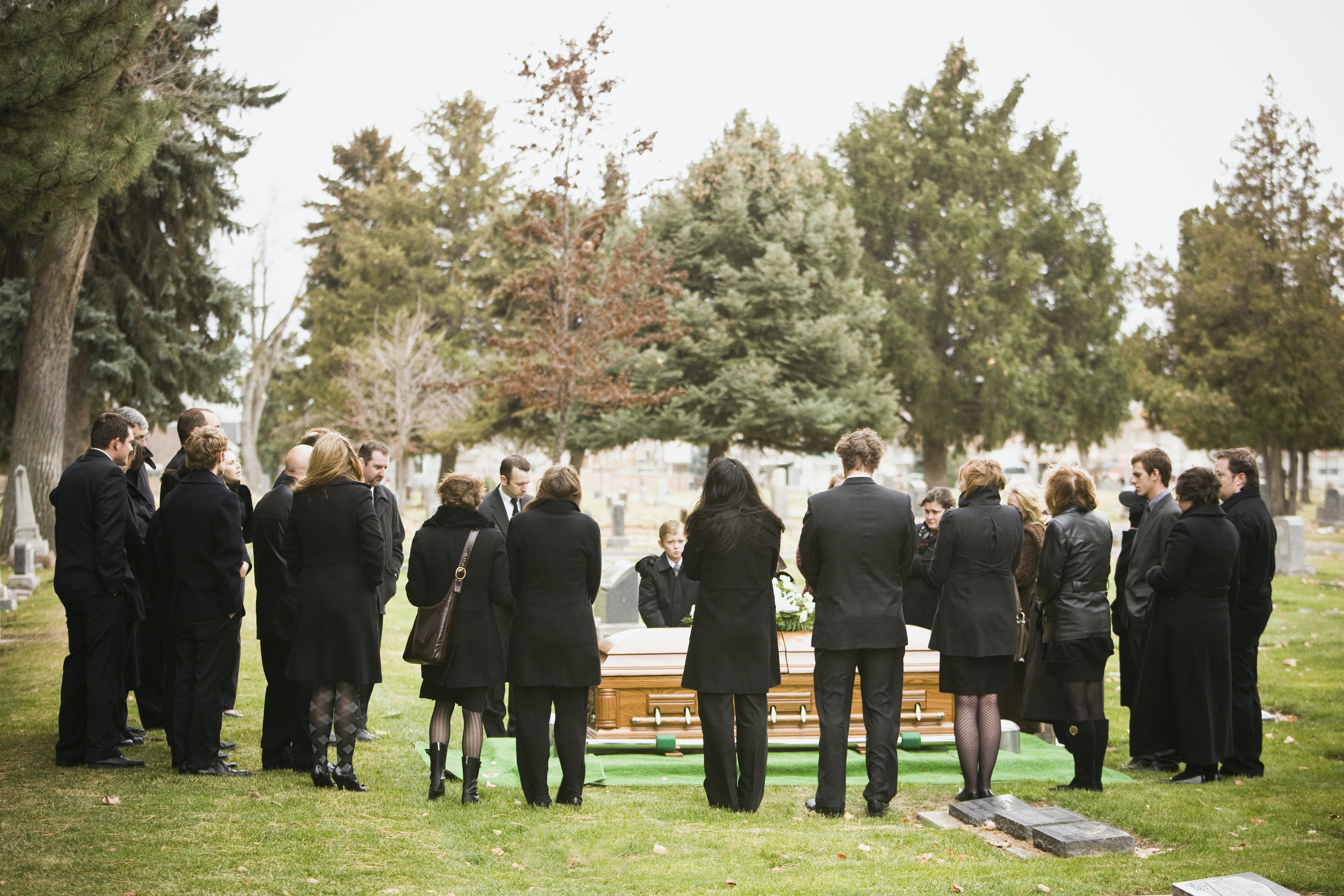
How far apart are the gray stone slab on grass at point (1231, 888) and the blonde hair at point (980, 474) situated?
8.19 ft

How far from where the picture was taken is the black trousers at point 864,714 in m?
5.54

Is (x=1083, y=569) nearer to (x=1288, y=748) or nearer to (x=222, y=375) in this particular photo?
(x=1288, y=748)

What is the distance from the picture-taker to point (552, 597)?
5449 millimetres

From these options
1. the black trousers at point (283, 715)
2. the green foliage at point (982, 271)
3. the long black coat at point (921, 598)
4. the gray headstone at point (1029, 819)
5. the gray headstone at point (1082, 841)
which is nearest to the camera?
the gray headstone at point (1082, 841)

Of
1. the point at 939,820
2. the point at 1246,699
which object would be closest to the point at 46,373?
the point at 939,820

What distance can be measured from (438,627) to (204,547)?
1.36 meters

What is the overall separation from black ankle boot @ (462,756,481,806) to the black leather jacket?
320 centimetres

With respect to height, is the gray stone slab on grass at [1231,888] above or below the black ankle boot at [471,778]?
above

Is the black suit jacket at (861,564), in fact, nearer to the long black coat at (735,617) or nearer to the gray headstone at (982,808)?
the long black coat at (735,617)

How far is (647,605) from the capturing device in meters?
7.76

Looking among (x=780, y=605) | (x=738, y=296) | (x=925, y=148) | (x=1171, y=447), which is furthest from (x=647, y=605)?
(x=1171, y=447)

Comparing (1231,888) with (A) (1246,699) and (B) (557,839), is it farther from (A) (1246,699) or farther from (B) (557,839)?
(A) (1246,699)

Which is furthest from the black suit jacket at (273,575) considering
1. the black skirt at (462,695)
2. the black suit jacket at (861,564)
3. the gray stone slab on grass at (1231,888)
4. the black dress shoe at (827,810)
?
the gray stone slab on grass at (1231,888)

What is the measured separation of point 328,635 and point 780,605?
3.05 m
